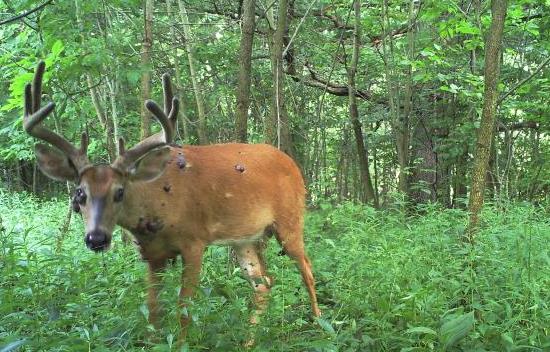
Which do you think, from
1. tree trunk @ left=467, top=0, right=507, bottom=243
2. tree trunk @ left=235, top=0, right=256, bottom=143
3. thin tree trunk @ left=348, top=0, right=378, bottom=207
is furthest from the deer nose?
thin tree trunk @ left=348, top=0, right=378, bottom=207

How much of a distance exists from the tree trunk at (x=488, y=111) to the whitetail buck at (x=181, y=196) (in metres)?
1.64

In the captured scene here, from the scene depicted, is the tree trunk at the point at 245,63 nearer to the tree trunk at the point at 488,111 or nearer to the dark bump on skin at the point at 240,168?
the dark bump on skin at the point at 240,168

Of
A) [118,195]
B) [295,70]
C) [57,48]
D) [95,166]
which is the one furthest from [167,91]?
[295,70]

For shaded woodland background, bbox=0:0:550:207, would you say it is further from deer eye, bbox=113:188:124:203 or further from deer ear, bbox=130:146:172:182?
deer eye, bbox=113:188:124:203

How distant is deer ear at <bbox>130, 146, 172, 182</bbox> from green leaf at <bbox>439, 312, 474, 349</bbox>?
7.60 ft

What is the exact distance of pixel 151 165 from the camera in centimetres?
439

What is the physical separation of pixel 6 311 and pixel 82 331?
2.03ft

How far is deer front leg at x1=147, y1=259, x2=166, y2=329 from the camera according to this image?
146 inches

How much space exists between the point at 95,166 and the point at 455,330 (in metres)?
2.62

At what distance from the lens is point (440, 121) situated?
1159 cm

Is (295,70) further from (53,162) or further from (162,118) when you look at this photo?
(53,162)

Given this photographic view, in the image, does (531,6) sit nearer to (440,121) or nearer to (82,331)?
(440,121)

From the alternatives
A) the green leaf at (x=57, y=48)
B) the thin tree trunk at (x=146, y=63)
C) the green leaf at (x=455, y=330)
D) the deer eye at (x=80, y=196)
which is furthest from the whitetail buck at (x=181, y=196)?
the thin tree trunk at (x=146, y=63)

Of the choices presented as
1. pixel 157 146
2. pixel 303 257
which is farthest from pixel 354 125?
pixel 157 146
